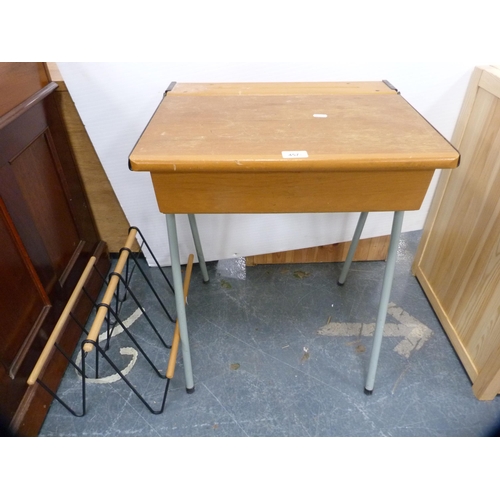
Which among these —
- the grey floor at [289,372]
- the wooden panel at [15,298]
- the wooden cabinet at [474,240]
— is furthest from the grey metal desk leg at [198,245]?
the wooden cabinet at [474,240]

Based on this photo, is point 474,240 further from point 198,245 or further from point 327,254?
point 198,245

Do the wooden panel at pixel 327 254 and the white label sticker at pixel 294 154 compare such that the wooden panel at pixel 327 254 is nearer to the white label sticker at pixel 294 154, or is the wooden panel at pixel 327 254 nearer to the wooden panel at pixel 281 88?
the wooden panel at pixel 281 88

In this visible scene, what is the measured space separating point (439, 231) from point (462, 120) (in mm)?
424

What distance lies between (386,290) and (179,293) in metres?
0.59

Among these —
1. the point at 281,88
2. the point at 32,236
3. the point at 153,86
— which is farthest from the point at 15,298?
the point at 281,88

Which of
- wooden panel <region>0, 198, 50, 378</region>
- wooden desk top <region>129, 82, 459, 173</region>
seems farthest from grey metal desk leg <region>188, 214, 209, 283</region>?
wooden panel <region>0, 198, 50, 378</region>

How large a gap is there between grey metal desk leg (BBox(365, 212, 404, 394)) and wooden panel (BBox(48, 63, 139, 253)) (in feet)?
3.76

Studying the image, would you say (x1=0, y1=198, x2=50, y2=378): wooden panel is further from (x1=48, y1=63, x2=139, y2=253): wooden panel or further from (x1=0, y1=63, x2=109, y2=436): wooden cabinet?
(x1=48, y1=63, x2=139, y2=253): wooden panel

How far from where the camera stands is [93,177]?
156cm

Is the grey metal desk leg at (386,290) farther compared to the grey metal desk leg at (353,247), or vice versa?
the grey metal desk leg at (353,247)

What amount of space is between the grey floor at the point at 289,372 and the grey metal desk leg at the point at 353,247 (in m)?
0.06

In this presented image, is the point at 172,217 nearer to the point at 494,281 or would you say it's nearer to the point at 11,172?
the point at 11,172

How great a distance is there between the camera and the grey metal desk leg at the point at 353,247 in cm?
147

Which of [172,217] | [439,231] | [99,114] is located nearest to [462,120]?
[439,231]
